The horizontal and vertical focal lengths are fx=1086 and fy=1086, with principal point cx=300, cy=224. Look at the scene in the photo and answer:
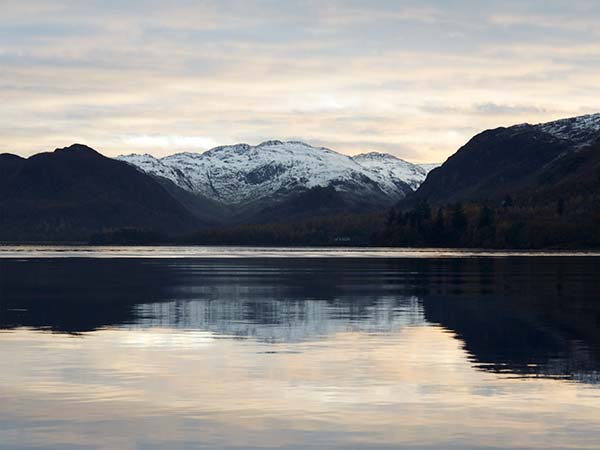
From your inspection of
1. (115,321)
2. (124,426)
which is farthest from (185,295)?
(124,426)

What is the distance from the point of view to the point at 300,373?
38.7 m

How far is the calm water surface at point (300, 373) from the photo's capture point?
28297 mm

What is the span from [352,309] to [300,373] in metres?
29.1

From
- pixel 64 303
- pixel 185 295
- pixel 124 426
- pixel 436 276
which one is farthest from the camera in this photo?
pixel 436 276

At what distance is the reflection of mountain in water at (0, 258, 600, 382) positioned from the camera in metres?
47.7

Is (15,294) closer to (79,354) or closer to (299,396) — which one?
(79,354)

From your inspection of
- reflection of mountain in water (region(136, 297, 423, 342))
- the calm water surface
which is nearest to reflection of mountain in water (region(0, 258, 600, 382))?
reflection of mountain in water (region(136, 297, 423, 342))

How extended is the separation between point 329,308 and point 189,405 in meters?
36.5

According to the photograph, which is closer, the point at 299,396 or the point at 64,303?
the point at 299,396

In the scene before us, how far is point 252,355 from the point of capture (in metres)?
44.2

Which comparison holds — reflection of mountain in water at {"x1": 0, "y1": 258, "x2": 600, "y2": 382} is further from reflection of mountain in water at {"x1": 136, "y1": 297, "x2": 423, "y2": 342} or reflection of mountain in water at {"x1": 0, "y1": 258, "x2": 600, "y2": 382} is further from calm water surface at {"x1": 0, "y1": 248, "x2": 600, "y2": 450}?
calm water surface at {"x1": 0, "y1": 248, "x2": 600, "y2": 450}

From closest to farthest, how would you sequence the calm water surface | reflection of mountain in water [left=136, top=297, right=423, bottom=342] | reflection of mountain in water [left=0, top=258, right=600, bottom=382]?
1. the calm water surface
2. reflection of mountain in water [left=0, top=258, right=600, bottom=382]
3. reflection of mountain in water [left=136, top=297, right=423, bottom=342]

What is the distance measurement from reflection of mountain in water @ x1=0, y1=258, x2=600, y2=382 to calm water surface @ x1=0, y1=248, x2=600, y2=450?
0.20 m

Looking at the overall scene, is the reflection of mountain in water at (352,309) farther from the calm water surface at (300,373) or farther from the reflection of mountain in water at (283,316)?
the calm water surface at (300,373)
